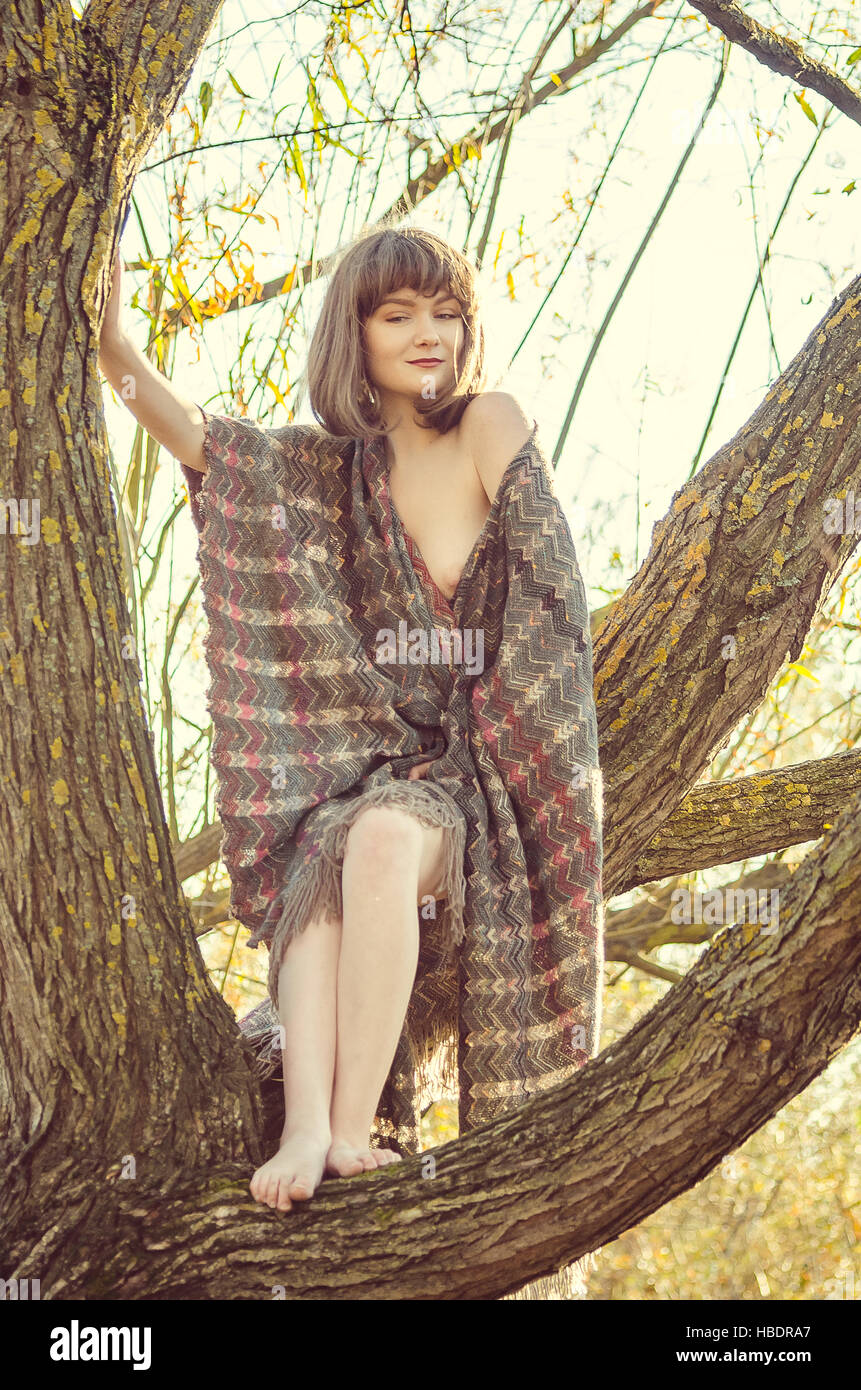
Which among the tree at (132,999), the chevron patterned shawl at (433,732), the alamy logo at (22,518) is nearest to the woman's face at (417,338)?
the chevron patterned shawl at (433,732)

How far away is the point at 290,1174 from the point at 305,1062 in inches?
8.7

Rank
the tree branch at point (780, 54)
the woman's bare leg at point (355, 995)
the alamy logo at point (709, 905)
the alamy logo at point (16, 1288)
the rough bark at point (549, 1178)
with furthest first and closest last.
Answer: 1. the alamy logo at point (709, 905)
2. the tree branch at point (780, 54)
3. the woman's bare leg at point (355, 995)
4. the alamy logo at point (16, 1288)
5. the rough bark at point (549, 1178)

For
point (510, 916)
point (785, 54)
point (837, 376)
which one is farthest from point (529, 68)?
point (510, 916)

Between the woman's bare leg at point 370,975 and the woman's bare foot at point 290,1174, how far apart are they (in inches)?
3.6

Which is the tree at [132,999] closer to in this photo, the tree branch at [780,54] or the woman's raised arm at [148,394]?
the woman's raised arm at [148,394]

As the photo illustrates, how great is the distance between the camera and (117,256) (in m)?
1.86

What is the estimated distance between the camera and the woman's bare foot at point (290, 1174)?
5.56 ft

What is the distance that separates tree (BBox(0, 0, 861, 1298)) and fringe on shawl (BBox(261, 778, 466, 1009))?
24 cm

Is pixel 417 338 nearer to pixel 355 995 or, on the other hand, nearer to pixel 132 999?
pixel 355 995

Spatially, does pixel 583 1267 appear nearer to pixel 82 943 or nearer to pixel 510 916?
pixel 510 916

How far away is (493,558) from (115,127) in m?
0.95

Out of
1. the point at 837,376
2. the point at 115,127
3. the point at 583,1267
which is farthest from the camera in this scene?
the point at 837,376

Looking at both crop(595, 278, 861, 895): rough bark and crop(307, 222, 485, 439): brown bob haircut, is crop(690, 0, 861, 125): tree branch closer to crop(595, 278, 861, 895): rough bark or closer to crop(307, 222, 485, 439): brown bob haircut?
crop(595, 278, 861, 895): rough bark
